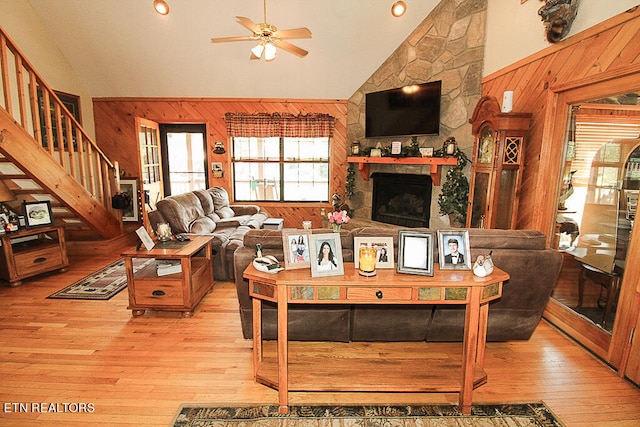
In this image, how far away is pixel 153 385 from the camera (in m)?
2.26

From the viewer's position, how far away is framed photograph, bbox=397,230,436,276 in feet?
6.56

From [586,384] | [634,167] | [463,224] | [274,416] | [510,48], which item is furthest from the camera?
[463,224]

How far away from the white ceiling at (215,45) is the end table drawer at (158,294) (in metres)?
3.82

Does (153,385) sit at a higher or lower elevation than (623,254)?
lower

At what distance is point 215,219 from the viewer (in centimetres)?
520

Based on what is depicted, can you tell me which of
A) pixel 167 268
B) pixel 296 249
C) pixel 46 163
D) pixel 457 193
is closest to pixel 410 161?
pixel 457 193

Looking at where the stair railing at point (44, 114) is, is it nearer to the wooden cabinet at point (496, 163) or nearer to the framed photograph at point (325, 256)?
the framed photograph at point (325, 256)

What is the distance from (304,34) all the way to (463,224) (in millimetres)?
2997

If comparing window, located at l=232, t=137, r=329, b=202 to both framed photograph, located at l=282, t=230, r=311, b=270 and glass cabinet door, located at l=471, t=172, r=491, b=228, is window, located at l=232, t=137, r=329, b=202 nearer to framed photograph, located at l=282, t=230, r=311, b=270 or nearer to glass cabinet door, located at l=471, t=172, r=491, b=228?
glass cabinet door, located at l=471, t=172, r=491, b=228

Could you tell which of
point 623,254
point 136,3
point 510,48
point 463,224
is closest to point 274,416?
point 623,254

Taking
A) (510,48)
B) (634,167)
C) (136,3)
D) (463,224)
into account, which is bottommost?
(463,224)

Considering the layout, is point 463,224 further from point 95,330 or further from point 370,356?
point 95,330

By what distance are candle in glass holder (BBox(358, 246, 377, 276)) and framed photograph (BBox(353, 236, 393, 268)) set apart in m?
0.13

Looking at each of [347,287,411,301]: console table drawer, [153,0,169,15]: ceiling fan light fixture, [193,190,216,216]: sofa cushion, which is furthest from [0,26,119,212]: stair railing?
[347,287,411,301]: console table drawer
